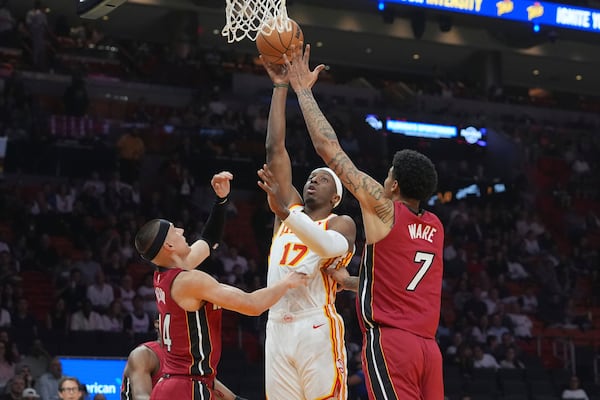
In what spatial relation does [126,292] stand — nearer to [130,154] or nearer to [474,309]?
[130,154]

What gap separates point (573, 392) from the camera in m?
15.8

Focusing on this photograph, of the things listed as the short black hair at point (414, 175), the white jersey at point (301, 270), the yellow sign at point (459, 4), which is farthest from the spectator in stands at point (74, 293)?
the short black hair at point (414, 175)

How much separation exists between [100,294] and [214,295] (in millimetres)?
9799

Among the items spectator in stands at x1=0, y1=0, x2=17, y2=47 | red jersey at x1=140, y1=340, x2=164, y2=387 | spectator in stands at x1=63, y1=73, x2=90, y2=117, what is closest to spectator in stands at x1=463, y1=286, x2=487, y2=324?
spectator in stands at x1=63, y1=73, x2=90, y2=117

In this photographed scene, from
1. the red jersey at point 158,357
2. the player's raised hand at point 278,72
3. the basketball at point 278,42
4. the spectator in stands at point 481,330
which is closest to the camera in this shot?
the basketball at point 278,42

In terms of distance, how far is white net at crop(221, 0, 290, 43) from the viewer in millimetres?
6113

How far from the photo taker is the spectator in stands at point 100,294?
14.7 m

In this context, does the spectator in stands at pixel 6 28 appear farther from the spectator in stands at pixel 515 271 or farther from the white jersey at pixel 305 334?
the white jersey at pixel 305 334

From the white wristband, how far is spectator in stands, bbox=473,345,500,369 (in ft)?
35.7

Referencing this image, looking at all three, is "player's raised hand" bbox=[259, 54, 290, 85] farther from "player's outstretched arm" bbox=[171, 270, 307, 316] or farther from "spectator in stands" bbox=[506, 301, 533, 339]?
"spectator in stands" bbox=[506, 301, 533, 339]

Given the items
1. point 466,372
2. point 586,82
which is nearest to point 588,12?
point 466,372

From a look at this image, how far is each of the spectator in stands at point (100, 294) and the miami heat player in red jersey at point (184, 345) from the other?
944 centimetres

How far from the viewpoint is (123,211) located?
56.7 ft

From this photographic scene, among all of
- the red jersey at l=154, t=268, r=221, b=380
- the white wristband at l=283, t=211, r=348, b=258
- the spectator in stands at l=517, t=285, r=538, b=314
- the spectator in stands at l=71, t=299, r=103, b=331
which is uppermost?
the white wristband at l=283, t=211, r=348, b=258
